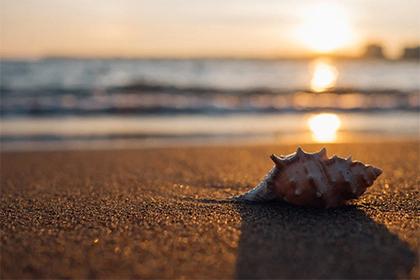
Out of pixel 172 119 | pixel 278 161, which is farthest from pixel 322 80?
pixel 278 161

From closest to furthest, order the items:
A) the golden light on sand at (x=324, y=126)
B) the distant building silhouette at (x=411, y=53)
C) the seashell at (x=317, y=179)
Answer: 1. the seashell at (x=317, y=179)
2. the golden light on sand at (x=324, y=126)
3. the distant building silhouette at (x=411, y=53)

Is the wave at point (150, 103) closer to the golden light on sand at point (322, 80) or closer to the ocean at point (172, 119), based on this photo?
the ocean at point (172, 119)

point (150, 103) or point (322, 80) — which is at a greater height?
point (322, 80)

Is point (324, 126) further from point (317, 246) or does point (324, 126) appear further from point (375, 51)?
point (375, 51)

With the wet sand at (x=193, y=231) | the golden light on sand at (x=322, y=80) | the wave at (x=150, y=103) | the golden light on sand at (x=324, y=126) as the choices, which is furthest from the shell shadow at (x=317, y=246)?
the golden light on sand at (x=322, y=80)

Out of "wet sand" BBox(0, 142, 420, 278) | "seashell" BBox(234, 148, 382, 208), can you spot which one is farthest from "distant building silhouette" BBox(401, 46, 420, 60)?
"seashell" BBox(234, 148, 382, 208)

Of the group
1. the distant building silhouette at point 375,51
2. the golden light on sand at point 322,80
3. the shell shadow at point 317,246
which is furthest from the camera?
the distant building silhouette at point 375,51

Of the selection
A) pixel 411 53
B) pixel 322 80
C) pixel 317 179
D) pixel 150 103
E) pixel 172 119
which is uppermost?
pixel 411 53

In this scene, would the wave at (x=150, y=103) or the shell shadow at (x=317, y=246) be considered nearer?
the shell shadow at (x=317, y=246)
